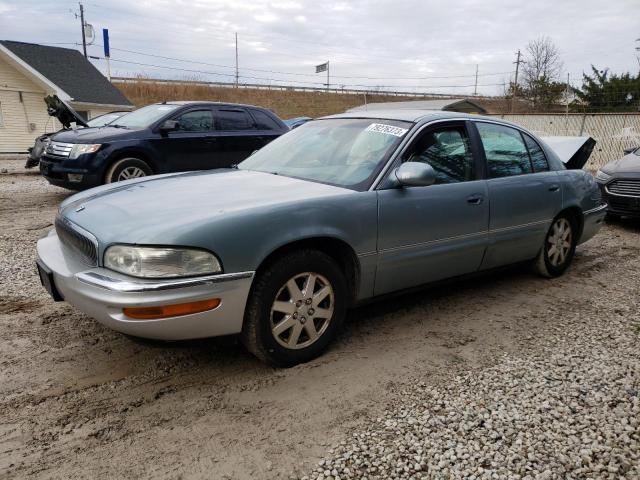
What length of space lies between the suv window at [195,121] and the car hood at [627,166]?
263 inches

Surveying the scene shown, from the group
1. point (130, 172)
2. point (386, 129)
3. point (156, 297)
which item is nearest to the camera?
point (156, 297)

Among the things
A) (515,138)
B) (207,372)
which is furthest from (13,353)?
(515,138)

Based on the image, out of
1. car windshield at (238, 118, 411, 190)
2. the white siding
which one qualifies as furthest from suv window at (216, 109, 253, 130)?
the white siding

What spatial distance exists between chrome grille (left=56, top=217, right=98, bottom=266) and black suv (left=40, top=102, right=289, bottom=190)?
14.6ft

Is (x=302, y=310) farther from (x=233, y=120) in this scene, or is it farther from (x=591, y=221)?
(x=233, y=120)

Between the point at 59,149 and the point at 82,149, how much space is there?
506 mm

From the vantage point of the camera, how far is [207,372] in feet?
9.95

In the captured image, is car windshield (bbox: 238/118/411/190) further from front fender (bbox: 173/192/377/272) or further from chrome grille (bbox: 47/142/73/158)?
chrome grille (bbox: 47/142/73/158)

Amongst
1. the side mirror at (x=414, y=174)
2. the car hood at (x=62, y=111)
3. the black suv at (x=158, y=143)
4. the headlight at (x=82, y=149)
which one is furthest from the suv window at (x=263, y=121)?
the side mirror at (x=414, y=174)

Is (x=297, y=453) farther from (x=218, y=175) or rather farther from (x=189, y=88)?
(x=189, y=88)

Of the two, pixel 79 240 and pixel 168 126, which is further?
pixel 168 126

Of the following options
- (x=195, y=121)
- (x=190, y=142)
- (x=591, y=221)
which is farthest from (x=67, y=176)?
(x=591, y=221)

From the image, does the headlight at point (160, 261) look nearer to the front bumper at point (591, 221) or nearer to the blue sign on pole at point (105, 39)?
the front bumper at point (591, 221)

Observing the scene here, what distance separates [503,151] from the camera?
171 inches
